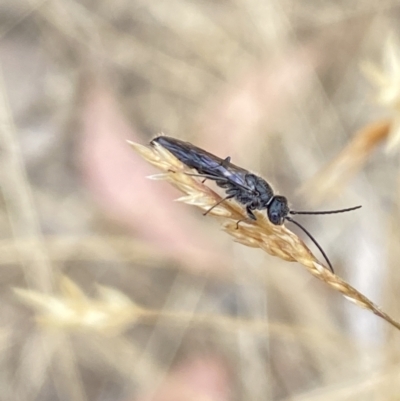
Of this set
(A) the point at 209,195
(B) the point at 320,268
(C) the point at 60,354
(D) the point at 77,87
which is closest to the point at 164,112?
(D) the point at 77,87

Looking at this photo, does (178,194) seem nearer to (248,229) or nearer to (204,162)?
(204,162)

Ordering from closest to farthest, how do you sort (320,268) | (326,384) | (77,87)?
(320,268) < (326,384) < (77,87)

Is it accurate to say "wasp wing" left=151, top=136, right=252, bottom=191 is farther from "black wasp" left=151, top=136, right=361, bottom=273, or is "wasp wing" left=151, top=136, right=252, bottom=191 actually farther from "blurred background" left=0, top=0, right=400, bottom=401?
"blurred background" left=0, top=0, right=400, bottom=401

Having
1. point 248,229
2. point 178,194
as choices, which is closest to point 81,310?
point 248,229

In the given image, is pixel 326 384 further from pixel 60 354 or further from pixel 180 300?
pixel 60 354

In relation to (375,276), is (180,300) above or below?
below

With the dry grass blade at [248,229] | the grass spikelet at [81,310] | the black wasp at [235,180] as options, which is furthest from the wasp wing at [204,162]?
the grass spikelet at [81,310]
